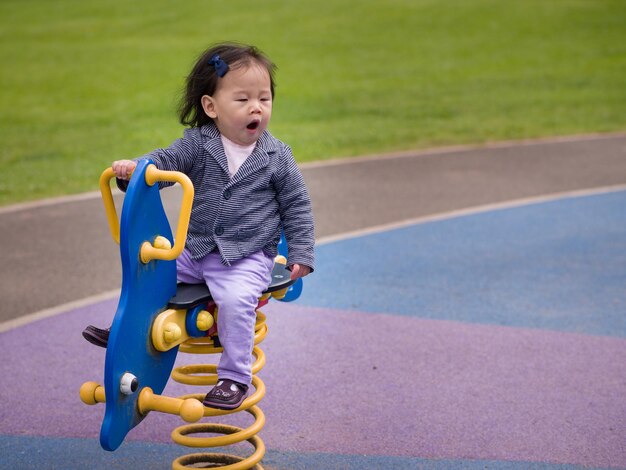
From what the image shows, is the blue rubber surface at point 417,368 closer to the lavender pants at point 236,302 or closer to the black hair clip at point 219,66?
the lavender pants at point 236,302

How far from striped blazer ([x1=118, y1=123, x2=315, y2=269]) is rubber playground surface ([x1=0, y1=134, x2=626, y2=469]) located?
1.12 metres

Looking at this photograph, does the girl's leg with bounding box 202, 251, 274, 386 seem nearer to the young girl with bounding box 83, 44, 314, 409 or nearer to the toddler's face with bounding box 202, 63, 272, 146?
the young girl with bounding box 83, 44, 314, 409

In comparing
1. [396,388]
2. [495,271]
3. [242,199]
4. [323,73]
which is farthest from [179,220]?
[323,73]

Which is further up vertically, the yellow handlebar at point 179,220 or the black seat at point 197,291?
the yellow handlebar at point 179,220

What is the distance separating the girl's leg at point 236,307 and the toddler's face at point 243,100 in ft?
1.69

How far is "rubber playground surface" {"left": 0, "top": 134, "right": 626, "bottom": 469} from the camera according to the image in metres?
4.55

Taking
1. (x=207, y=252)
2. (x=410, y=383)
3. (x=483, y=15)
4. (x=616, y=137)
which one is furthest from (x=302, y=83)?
(x=207, y=252)

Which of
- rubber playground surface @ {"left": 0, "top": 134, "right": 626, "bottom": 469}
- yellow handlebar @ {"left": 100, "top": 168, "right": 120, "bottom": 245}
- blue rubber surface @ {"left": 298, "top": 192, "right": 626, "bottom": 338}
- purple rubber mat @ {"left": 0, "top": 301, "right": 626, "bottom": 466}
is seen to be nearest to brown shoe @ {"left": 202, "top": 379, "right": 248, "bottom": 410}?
yellow handlebar @ {"left": 100, "top": 168, "right": 120, "bottom": 245}

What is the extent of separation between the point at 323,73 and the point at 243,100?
735 inches

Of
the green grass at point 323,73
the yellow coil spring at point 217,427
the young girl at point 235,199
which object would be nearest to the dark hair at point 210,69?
the young girl at point 235,199

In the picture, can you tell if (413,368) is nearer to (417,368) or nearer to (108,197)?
(417,368)

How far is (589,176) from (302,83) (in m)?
10.6

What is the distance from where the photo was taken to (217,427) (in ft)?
14.0

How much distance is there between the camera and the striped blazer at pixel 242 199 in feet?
12.6
